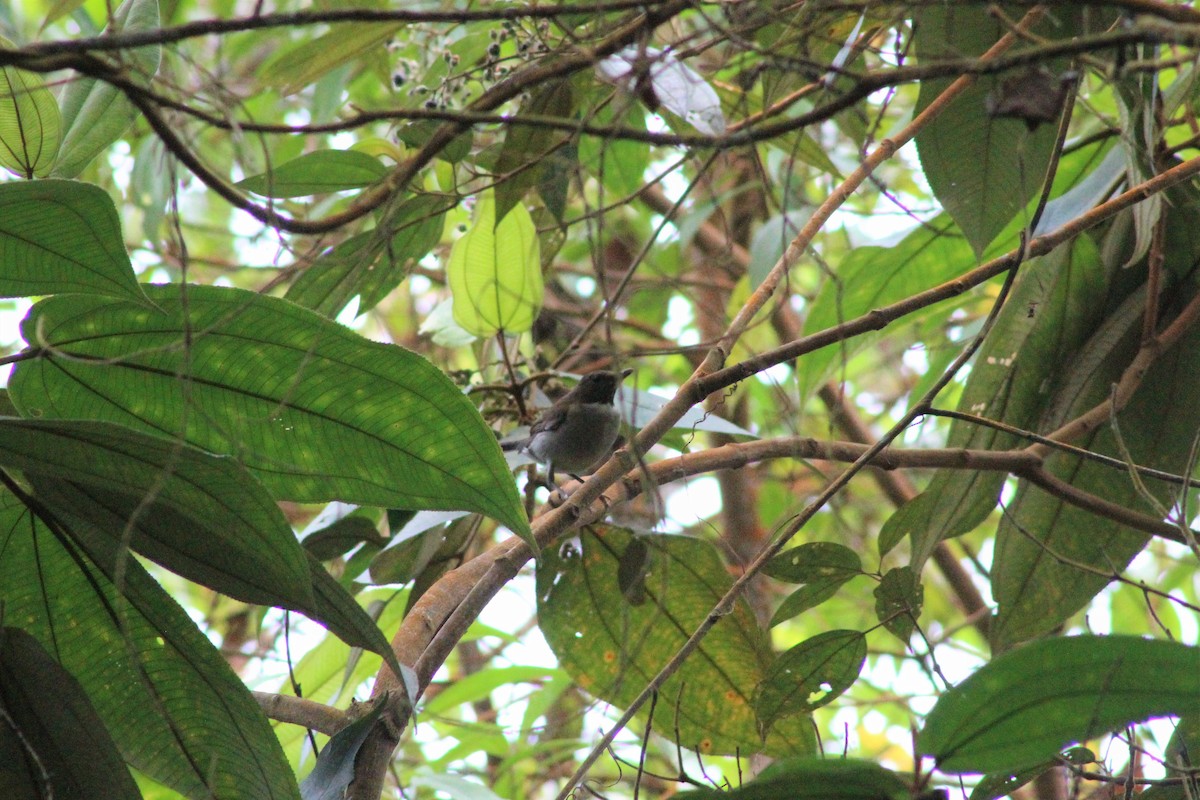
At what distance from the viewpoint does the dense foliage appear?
128 centimetres

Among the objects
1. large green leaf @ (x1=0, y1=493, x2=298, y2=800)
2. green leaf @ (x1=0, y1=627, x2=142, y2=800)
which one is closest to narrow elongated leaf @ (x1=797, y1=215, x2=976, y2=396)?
large green leaf @ (x1=0, y1=493, x2=298, y2=800)

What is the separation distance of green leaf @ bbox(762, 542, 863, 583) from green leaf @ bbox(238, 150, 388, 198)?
3.86 ft

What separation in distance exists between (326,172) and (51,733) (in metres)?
1.30

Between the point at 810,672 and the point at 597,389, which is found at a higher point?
the point at 597,389

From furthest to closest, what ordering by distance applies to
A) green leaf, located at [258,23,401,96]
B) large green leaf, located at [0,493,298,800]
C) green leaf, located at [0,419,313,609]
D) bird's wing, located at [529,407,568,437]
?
bird's wing, located at [529,407,568,437]
green leaf, located at [258,23,401,96]
large green leaf, located at [0,493,298,800]
green leaf, located at [0,419,313,609]

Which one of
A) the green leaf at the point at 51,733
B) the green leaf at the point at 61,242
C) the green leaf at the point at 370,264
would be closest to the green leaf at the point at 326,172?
the green leaf at the point at 370,264

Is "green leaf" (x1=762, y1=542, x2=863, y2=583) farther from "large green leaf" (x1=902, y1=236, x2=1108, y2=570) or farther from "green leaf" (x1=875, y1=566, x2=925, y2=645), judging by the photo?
"large green leaf" (x1=902, y1=236, x2=1108, y2=570)

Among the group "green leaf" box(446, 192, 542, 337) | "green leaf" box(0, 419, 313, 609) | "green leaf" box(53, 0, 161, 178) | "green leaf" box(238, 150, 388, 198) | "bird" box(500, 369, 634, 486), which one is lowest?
"green leaf" box(0, 419, 313, 609)

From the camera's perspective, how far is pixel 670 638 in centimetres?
233

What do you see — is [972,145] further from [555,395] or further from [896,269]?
[555,395]

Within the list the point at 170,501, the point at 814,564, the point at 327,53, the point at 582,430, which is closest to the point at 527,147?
the point at 327,53

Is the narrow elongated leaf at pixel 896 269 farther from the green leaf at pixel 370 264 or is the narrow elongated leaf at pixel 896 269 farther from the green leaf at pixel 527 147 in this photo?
the green leaf at pixel 370 264

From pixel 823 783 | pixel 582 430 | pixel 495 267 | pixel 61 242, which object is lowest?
pixel 823 783

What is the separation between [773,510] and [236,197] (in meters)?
3.78
